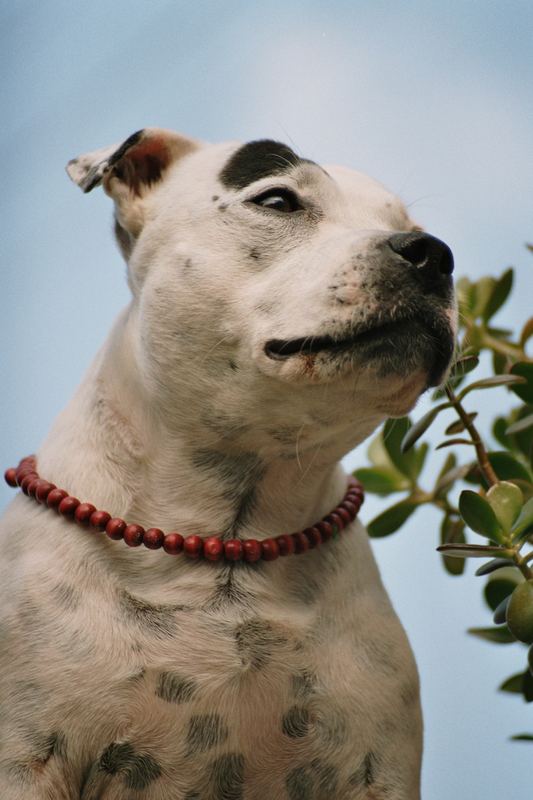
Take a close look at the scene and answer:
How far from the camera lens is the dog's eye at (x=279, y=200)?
108 cm

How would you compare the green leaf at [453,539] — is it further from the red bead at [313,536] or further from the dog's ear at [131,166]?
the dog's ear at [131,166]

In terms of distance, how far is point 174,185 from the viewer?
3.82 ft

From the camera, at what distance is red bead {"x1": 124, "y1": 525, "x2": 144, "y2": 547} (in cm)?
104

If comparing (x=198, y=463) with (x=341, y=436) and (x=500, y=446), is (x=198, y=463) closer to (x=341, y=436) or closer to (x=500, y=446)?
(x=341, y=436)

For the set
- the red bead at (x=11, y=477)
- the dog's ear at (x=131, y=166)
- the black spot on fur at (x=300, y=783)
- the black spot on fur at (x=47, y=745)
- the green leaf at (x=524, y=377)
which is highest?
the dog's ear at (x=131, y=166)

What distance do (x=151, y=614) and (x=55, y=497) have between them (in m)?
0.17

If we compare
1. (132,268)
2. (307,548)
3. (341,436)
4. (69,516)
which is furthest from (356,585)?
(132,268)

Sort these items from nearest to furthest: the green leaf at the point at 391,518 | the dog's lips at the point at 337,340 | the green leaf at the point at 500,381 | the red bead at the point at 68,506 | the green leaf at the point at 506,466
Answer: the dog's lips at the point at 337,340 → the red bead at the point at 68,506 → the green leaf at the point at 500,381 → the green leaf at the point at 506,466 → the green leaf at the point at 391,518

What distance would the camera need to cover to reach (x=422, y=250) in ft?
3.21

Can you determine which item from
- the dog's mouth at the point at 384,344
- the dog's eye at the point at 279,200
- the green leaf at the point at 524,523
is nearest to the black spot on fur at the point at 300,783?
the green leaf at the point at 524,523

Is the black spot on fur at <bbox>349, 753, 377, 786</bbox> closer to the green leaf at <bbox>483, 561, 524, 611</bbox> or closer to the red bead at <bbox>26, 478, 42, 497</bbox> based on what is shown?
the green leaf at <bbox>483, 561, 524, 611</bbox>

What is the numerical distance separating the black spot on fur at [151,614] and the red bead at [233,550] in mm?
75

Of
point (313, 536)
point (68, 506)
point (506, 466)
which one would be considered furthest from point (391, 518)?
point (68, 506)

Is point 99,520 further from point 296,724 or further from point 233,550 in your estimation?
point 296,724
